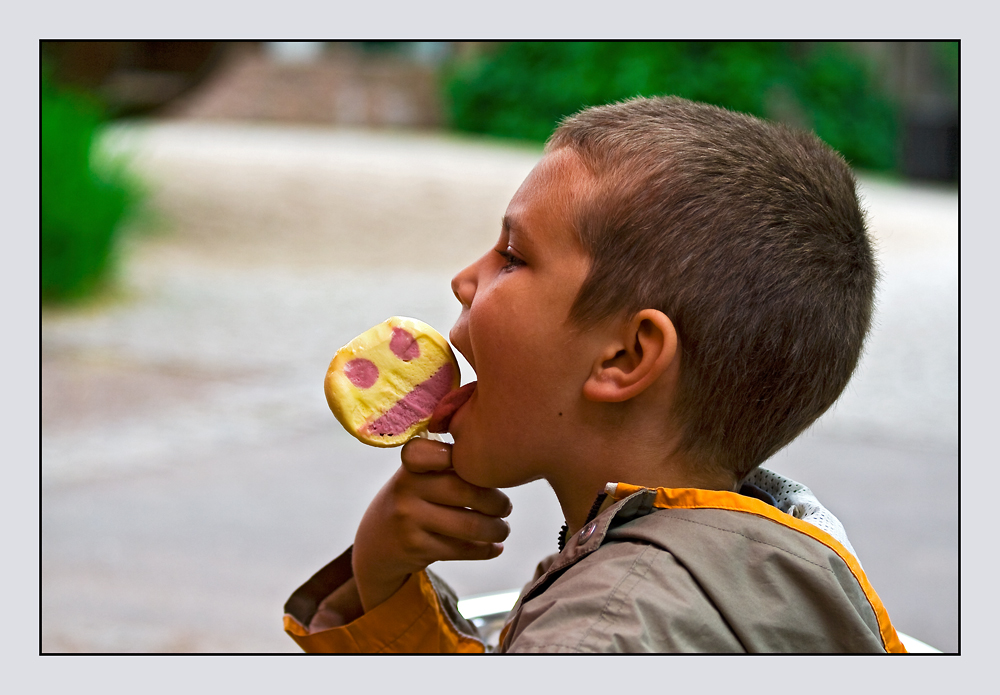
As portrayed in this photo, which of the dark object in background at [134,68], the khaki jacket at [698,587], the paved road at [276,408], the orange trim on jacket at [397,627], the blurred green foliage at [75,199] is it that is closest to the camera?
the khaki jacket at [698,587]

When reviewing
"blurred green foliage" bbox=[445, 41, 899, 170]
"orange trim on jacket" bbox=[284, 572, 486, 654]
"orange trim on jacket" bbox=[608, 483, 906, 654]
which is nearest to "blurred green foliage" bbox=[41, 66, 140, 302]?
"blurred green foliage" bbox=[445, 41, 899, 170]

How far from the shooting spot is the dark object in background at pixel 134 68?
5.83 meters

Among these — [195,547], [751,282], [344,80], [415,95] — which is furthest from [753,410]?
[344,80]

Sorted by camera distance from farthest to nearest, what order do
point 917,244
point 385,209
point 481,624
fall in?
point 385,209, point 917,244, point 481,624

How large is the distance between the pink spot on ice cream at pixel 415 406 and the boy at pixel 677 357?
70 mm

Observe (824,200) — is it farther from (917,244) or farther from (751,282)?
(917,244)

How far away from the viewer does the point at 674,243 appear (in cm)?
82

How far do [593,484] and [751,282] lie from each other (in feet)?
0.74

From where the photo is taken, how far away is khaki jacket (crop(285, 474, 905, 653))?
0.72 metres

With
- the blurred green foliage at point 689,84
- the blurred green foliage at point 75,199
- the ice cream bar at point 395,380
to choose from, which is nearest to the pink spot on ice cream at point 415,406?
the ice cream bar at point 395,380

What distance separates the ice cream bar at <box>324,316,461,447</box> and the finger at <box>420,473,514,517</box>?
0.06 metres

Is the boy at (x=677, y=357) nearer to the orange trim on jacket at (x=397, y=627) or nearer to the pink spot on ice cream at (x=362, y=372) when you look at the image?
the pink spot on ice cream at (x=362, y=372)

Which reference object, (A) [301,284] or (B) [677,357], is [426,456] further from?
(A) [301,284]

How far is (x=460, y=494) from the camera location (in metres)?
0.97
